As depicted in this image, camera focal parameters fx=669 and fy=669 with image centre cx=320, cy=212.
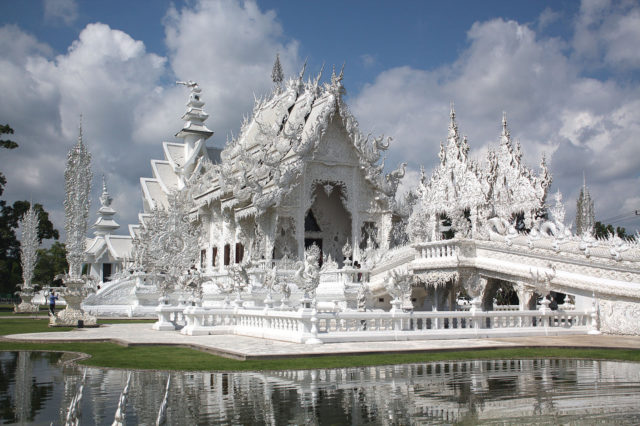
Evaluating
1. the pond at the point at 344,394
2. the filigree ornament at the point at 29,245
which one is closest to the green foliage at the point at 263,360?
the pond at the point at 344,394

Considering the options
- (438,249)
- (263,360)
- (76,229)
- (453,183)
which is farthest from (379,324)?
(453,183)

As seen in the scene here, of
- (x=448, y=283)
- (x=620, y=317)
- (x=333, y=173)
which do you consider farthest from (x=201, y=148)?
(x=620, y=317)

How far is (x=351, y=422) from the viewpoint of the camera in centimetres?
544

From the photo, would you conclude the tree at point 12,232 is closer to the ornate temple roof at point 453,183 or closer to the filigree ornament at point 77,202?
the filigree ornament at point 77,202

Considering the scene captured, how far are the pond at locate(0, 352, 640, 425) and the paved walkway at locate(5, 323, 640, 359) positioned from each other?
5.17 ft

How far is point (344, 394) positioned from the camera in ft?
22.1

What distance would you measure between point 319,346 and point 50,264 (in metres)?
47.2

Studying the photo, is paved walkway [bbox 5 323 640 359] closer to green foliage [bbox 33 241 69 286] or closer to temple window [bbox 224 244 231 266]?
temple window [bbox 224 244 231 266]

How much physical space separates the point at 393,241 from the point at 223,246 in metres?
7.81

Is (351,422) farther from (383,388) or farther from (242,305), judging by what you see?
(242,305)

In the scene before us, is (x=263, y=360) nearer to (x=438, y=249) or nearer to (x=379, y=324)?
(x=379, y=324)

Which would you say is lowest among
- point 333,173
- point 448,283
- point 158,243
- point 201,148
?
point 448,283

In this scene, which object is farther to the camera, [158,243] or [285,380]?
[158,243]

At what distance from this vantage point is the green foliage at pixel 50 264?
51.0 meters
